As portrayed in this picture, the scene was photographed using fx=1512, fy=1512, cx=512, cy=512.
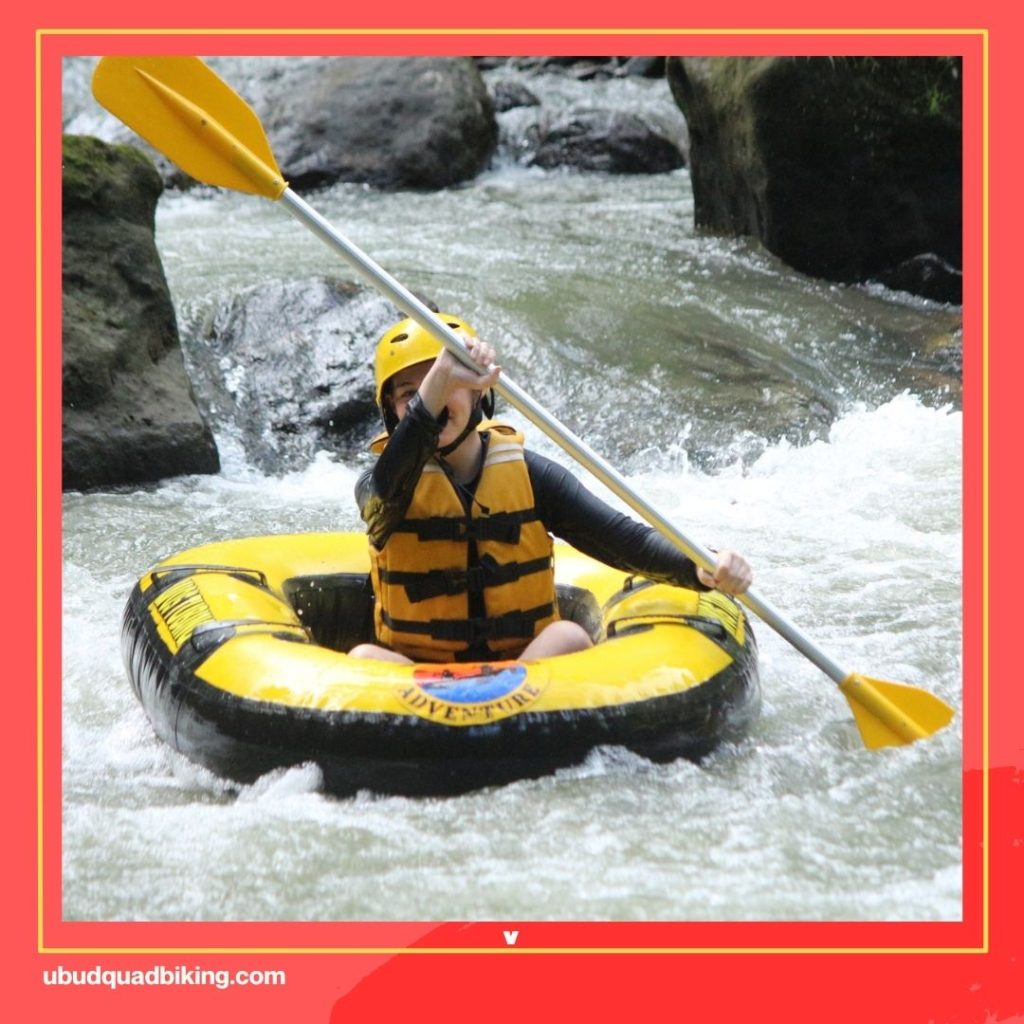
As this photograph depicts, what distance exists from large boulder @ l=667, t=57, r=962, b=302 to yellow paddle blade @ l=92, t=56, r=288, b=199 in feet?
15.6

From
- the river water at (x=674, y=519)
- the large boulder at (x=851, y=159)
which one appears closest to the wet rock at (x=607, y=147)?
the river water at (x=674, y=519)

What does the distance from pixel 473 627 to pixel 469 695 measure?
390mm

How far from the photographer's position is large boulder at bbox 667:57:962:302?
754cm

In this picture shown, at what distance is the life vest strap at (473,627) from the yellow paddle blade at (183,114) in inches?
39.9

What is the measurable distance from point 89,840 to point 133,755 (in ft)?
1.35

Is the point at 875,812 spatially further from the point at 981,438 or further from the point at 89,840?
the point at 89,840

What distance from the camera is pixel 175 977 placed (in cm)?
238

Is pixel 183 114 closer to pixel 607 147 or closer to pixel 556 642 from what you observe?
pixel 556 642

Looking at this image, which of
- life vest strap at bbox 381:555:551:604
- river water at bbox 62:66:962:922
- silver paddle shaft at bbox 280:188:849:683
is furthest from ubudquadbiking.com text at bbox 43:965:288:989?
silver paddle shaft at bbox 280:188:849:683

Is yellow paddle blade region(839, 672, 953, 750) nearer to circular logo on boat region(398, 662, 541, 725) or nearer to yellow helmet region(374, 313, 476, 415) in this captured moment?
circular logo on boat region(398, 662, 541, 725)

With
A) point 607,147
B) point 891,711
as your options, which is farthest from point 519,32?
point 607,147

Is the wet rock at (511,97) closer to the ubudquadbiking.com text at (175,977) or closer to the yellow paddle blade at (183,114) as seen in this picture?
the yellow paddle blade at (183,114)

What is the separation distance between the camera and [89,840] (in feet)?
10.00

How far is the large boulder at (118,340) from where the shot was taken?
18.5 ft
